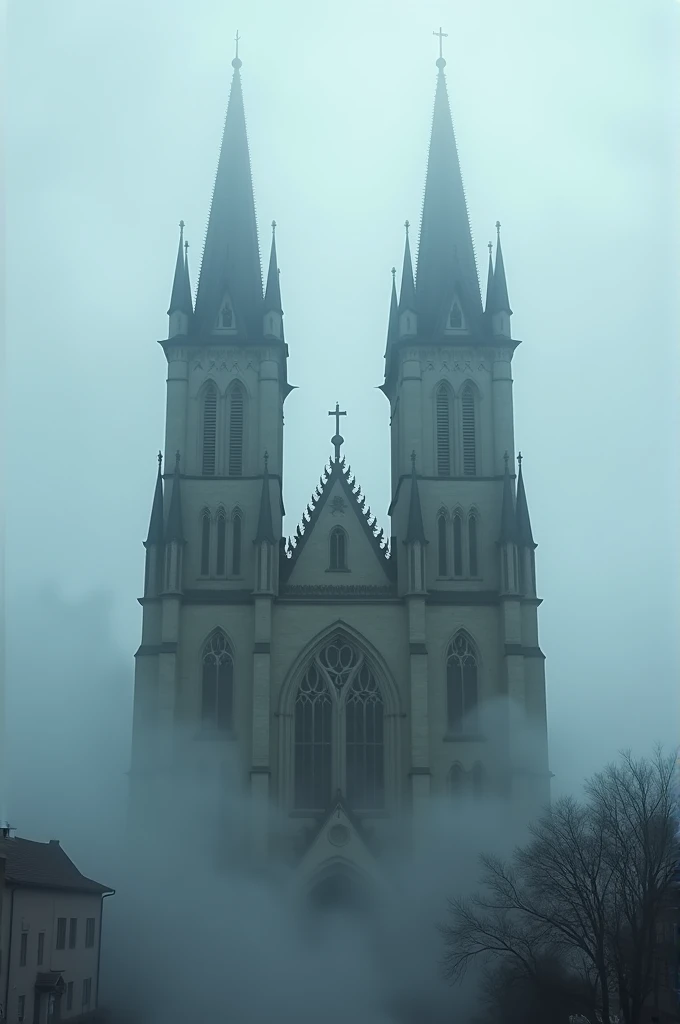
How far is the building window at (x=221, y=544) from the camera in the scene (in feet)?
179

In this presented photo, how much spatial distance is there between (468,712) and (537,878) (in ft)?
39.7

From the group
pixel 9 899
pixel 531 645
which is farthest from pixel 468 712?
pixel 9 899

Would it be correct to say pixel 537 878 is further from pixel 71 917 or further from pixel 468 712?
pixel 71 917

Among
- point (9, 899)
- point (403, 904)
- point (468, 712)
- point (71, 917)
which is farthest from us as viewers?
point (468, 712)

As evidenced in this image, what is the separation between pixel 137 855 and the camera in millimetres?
49812

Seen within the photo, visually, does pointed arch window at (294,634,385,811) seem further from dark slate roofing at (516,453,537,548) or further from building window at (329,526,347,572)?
dark slate roofing at (516,453,537,548)

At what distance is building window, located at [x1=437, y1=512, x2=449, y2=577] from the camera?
5456cm

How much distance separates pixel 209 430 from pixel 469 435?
11.7 metres

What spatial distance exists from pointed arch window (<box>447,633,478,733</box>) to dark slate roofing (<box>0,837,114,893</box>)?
15495 mm

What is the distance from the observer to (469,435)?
56.6 m

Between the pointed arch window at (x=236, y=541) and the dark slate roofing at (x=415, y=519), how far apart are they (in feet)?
24.1

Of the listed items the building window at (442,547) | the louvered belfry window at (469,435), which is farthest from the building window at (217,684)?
the louvered belfry window at (469,435)

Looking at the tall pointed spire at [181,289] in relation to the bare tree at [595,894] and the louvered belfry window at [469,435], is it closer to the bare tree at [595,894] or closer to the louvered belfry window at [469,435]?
the louvered belfry window at [469,435]

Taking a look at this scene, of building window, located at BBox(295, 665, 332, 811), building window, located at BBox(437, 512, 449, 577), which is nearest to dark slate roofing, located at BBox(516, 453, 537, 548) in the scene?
building window, located at BBox(437, 512, 449, 577)
